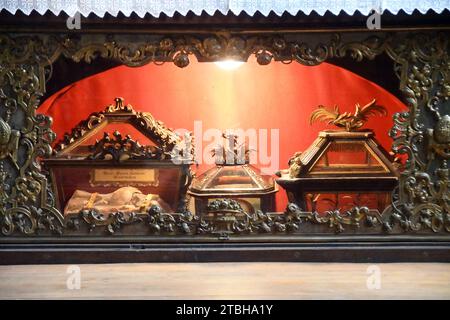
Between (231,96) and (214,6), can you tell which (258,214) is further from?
(214,6)

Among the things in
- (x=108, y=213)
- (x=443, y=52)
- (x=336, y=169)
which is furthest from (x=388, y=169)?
(x=108, y=213)

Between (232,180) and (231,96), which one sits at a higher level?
(231,96)

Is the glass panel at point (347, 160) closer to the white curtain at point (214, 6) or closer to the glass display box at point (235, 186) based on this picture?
the glass display box at point (235, 186)

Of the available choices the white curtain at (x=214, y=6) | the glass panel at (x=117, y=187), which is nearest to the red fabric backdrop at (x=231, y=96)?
the glass panel at (x=117, y=187)

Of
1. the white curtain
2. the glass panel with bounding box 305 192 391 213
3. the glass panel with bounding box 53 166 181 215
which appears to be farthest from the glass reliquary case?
the white curtain

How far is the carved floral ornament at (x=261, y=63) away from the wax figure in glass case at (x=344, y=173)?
12cm

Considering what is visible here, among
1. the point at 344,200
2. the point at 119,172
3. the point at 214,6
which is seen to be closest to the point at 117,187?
the point at 119,172

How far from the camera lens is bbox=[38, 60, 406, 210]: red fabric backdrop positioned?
5.95m

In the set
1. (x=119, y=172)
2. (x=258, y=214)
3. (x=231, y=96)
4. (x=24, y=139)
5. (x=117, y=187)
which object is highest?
(x=231, y=96)

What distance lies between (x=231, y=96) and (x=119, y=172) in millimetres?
1007

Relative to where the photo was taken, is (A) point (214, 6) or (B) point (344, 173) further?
(B) point (344, 173)

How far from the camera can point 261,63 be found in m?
5.61

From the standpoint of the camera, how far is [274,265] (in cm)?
555

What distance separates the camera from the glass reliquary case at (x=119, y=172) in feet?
19.0
